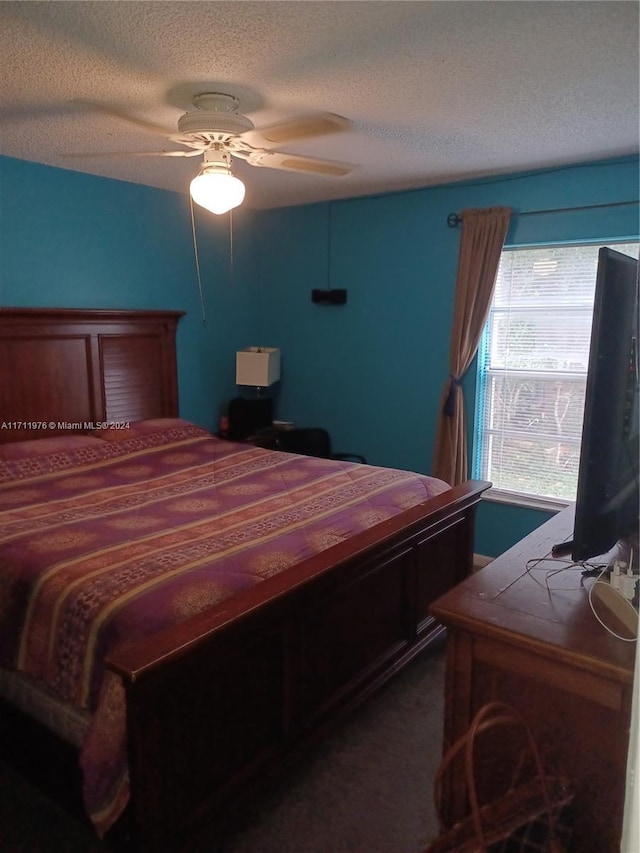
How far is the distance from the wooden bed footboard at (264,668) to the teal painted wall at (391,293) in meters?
1.48

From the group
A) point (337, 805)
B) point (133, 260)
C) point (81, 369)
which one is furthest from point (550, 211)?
point (337, 805)

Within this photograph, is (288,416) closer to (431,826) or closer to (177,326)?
(177,326)

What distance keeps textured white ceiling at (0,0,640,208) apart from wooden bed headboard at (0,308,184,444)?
95 cm

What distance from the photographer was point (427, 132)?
2.79 meters

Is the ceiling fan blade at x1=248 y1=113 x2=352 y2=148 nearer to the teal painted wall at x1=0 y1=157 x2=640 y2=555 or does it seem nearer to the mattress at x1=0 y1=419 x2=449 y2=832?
the mattress at x1=0 y1=419 x2=449 y2=832

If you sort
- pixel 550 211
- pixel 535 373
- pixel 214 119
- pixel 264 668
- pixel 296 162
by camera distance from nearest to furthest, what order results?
1. pixel 264 668
2. pixel 214 119
3. pixel 296 162
4. pixel 550 211
5. pixel 535 373

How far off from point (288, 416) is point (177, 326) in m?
1.15

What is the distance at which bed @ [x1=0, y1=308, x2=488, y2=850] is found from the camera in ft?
5.16

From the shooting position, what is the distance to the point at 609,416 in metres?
1.31

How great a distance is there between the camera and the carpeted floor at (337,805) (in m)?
1.81

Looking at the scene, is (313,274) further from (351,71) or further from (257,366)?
(351,71)

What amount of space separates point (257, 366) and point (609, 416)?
131 inches

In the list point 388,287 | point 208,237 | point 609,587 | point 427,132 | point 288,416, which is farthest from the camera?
point 288,416

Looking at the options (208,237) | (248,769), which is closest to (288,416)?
(208,237)
